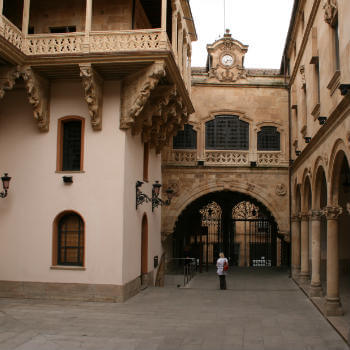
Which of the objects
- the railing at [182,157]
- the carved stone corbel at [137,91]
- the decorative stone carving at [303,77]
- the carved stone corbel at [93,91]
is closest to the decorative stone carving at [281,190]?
the railing at [182,157]

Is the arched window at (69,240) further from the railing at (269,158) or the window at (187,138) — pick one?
the railing at (269,158)

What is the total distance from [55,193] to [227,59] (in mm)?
12477

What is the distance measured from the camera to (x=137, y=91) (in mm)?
14297

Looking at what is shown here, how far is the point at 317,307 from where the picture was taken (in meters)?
13.6

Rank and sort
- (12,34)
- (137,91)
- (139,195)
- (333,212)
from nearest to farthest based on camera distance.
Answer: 1. (333,212)
2. (12,34)
3. (137,91)
4. (139,195)

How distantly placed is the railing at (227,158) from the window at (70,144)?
8.92 meters

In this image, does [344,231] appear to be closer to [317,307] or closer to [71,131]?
[317,307]

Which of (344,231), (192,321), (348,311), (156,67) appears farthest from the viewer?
(344,231)

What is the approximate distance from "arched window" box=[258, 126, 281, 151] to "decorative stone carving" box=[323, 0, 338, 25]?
10.5 m

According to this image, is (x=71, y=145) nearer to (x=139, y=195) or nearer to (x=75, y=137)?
(x=75, y=137)

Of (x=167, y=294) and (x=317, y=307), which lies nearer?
(x=317, y=307)

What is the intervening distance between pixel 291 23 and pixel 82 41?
34.3ft

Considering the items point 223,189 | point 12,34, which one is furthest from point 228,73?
point 12,34

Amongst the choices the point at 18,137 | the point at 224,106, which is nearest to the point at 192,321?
the point at 18,137
